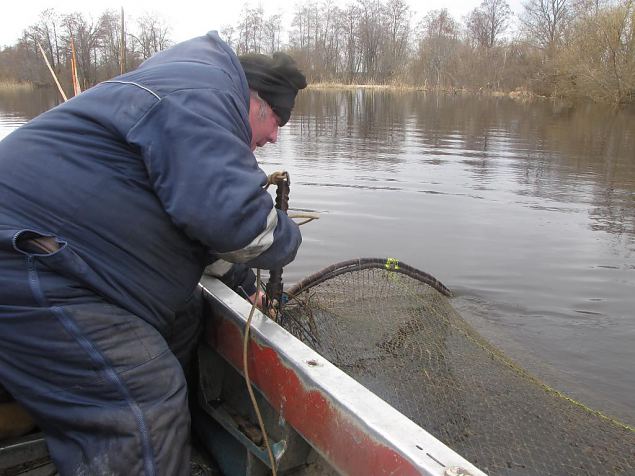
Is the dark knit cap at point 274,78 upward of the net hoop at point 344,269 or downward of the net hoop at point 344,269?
upward

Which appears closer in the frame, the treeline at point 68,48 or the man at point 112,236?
the man at point 112,236

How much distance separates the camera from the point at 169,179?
5.66 ft

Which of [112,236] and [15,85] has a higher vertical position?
[15,85]

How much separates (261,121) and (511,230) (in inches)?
287

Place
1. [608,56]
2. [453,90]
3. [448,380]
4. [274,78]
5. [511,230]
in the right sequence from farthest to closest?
1. [453,90]
2. [608,56]
3. [511,230]
4. [448,380]
5. [274,78]

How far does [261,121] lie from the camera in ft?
7.77

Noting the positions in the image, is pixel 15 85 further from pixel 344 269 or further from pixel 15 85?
pixel 344 269

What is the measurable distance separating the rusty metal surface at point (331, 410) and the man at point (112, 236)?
37 centimetres

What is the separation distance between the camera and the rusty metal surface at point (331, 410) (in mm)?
1480

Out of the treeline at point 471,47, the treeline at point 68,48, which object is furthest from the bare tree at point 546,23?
the treeline at point 68,48

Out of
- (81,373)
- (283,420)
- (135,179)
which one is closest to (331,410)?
(283,420)

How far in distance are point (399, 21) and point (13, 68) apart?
52.0 m

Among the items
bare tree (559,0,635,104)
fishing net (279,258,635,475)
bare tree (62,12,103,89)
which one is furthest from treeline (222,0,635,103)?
fishing net (279,258,635,475)

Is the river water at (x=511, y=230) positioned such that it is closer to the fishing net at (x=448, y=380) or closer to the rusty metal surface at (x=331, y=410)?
the fishing net at (x=448, y=380)
